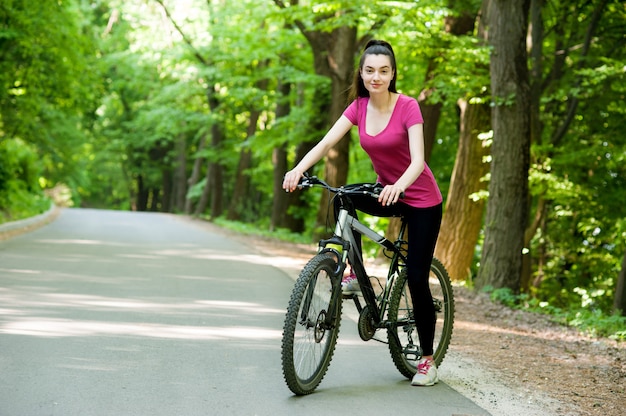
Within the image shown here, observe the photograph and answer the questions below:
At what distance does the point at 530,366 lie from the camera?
275 inches

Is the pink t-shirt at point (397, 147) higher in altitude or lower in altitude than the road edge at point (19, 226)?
higher

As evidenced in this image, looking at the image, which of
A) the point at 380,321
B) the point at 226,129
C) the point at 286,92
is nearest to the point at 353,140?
the point at 286,92

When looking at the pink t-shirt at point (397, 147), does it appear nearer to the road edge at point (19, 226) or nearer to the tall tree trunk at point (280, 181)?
the road edge at point (19, 226)

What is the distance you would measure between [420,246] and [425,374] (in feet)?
2.89

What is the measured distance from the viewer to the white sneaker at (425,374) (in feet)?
18.5

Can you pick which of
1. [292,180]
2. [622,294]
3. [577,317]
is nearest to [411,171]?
[292,180]

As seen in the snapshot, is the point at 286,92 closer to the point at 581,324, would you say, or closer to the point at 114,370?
the point at 581,324

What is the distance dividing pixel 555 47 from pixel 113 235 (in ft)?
35.0

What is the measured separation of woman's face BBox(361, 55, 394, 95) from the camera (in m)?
5.27

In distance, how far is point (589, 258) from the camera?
20.8 metres

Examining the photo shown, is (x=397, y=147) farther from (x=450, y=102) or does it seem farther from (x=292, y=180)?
(x=450, y=102)

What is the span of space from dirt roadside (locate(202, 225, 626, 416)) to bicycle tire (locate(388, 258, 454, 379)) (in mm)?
270

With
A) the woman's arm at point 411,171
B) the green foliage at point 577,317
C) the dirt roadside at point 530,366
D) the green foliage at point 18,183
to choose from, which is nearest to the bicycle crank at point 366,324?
the dirt roadside at point 530,366

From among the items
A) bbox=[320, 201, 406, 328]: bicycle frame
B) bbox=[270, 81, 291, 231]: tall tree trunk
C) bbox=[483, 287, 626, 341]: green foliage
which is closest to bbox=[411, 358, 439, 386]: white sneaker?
bbox=[320, 201, 406, 328]: bicycle frame
